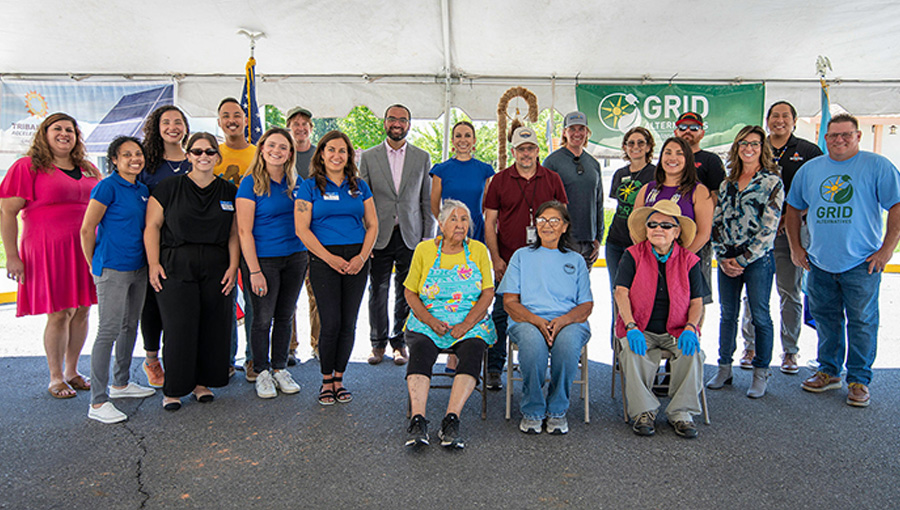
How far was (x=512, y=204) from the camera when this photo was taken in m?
3.82

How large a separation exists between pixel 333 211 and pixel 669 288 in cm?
212

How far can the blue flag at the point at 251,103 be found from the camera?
5891 millimetres

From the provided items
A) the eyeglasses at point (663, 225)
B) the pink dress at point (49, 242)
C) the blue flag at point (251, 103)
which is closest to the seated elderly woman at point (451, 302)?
the eyeglasses at point (663, 225)

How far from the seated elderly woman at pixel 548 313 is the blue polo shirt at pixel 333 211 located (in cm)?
106

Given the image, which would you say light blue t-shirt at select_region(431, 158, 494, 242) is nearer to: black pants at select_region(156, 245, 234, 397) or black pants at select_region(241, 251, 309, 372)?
black pants at select_region(241, 251, 309, 372)

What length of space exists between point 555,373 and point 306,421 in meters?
1.47

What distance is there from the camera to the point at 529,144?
12.5ft

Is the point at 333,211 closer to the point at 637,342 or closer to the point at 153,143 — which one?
the point at 153,143

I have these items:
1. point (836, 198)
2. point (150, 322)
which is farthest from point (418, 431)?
point (836, 198)

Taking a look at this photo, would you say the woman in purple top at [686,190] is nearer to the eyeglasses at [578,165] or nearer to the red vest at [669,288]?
the red vest at [669,288]

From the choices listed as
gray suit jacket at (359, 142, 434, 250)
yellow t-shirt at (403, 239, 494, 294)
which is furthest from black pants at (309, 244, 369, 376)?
gray suit jacket at (359, 142, 434, 250)

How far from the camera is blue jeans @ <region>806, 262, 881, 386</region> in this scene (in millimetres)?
3555

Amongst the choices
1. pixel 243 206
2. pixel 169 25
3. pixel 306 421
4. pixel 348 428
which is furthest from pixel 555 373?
pixel 169 25

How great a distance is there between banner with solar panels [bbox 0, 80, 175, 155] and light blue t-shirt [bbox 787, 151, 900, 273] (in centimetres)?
675
